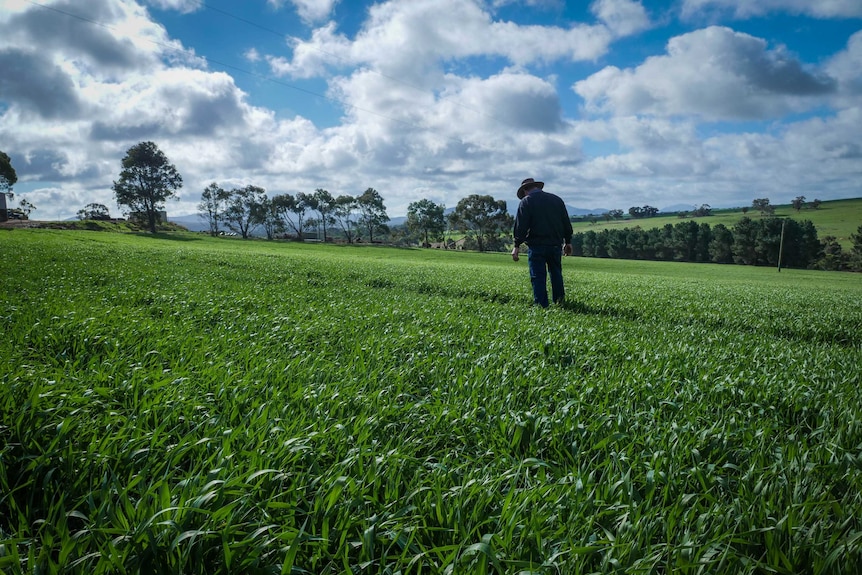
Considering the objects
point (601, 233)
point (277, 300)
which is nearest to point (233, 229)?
point (601, 233)

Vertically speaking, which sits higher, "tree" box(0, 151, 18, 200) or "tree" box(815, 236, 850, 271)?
"tree" box(0, 151, 18, 200)

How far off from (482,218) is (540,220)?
378 ft

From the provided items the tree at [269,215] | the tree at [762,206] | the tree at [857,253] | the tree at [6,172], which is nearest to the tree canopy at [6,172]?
the tree at [6,172]

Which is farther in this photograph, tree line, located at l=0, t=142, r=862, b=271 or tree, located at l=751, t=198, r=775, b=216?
tree, located at l=751, t=198, r=775, b=216

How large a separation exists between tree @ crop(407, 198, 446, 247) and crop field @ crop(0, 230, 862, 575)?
127m

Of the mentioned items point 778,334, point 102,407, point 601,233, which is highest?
point 601,233

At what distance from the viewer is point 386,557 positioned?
1.87 m

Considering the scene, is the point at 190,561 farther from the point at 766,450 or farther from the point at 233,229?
the point at 233,229

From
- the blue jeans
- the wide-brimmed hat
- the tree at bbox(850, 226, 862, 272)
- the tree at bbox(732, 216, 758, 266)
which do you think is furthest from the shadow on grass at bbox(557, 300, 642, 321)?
the tree at bbox(850, 226, 862, 272)

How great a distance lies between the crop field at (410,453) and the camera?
1875 mm

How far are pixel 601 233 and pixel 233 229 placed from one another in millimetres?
128378

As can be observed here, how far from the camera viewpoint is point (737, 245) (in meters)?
104

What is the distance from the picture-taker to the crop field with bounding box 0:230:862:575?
6.15 ft

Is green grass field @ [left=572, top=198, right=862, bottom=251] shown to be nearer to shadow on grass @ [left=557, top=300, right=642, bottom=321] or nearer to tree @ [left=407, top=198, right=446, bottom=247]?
tree @ [left=407, top=198, right=446, bottom=247]
